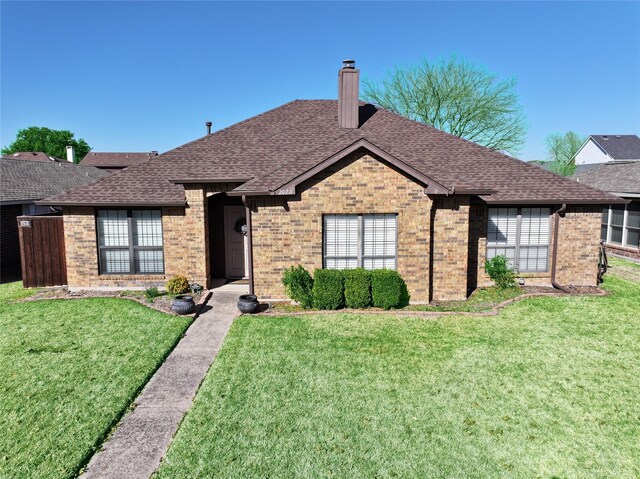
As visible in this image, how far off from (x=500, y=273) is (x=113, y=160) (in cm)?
6478

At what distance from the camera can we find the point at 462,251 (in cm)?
1212

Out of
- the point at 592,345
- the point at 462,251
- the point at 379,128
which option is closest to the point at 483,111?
the point at 379,128

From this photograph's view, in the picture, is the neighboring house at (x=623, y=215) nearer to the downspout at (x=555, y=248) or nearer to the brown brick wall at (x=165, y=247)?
the downspout at (x=555, y=248)

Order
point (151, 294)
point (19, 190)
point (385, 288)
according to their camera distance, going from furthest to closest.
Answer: point (19, 190), point (151, 294), point (385, 288)

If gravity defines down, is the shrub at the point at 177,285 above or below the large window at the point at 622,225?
below

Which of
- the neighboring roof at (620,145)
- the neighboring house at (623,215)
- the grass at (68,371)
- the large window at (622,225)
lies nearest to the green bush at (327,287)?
the grass at (68,371)

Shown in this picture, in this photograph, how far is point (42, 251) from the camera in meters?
13.6

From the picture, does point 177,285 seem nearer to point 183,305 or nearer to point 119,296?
point 119,296

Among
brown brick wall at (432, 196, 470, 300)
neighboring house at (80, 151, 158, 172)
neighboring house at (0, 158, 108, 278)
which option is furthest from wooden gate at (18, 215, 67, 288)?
neighboring house at (80, 151, 158, 172)

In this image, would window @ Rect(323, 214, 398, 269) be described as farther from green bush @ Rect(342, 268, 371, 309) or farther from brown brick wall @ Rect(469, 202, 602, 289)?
brown brick wall @ Rect(469, 202, 602, 289)

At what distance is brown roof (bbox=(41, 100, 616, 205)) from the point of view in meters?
12.2

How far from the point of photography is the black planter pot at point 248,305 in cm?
1093

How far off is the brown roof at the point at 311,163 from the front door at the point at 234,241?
5.79ft

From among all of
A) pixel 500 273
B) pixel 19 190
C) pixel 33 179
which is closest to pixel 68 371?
pixel 500 273
